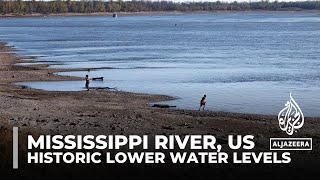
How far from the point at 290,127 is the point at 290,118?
2.94 meters

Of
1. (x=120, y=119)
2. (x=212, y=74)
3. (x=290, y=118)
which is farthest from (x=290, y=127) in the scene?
(x=212, y=74)

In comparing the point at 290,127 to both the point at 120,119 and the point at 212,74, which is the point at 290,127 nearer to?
the point at 120,119

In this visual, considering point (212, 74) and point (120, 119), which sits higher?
point (212, 74)

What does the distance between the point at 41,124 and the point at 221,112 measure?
9995mm

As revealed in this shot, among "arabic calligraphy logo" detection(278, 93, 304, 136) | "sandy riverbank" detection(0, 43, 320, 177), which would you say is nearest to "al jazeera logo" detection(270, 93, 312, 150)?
"arabic calligraphy logo" detection(278, 93, 304, 136)

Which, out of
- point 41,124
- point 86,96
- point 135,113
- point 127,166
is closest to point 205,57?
point 86,96

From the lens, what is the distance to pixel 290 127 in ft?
86.8

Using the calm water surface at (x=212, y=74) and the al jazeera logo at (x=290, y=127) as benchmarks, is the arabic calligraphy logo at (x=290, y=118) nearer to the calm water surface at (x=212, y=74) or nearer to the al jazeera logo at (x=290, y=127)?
the al jazeera logo at (x=290, y=127)

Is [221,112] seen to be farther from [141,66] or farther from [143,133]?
[141,66]

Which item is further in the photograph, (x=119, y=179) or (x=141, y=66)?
(x=141, y=66)

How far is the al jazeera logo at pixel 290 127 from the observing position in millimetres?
22047

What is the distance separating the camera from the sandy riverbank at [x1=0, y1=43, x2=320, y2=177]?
23781 mm

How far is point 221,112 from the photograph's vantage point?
3012 centimetres

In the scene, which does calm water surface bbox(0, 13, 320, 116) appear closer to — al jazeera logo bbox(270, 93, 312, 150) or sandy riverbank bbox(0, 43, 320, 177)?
al jazeera logo bbox(270, 93, 312, 150)
